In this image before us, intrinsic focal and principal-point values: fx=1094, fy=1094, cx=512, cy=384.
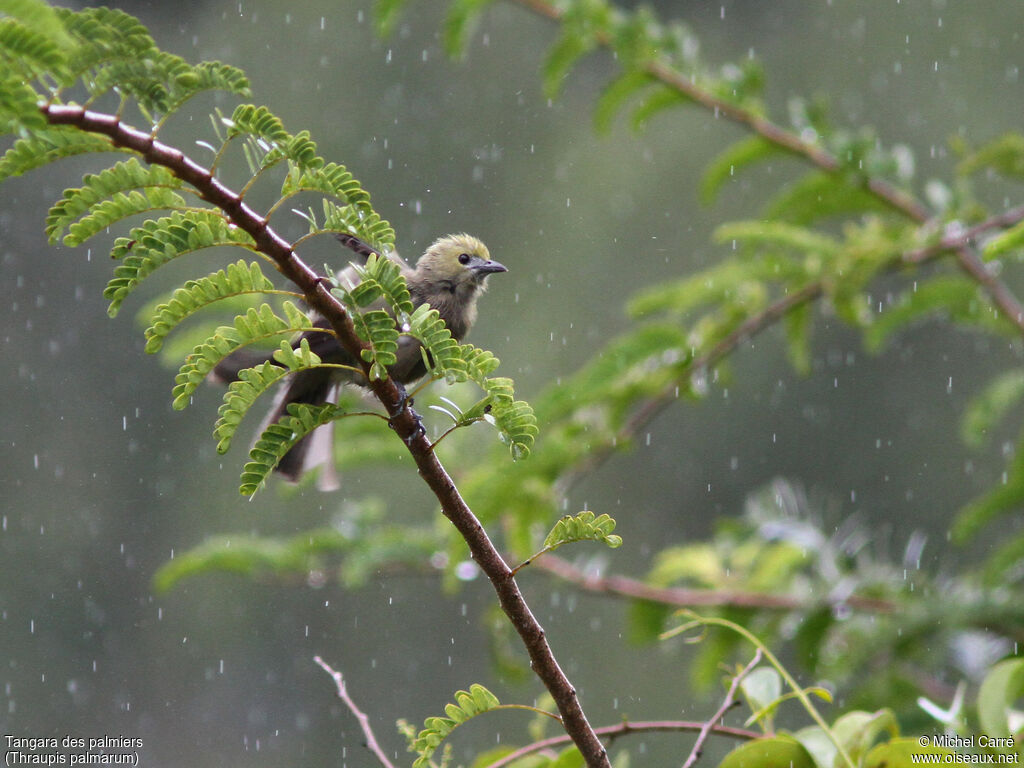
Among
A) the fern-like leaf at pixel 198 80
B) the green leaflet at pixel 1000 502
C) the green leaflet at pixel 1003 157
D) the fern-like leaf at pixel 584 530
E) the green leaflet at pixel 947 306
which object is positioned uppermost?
the green leaflet at pixel 1003 157

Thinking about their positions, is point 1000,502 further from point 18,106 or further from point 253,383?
point 18,106

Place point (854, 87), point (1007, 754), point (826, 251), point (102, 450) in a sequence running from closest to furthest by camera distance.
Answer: point (1007, 754), point (826, 251), point (854, 87), point (102, 450)

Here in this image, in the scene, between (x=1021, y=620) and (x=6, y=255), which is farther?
(x=6, y=255)

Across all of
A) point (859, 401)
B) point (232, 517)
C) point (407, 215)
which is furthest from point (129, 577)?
point (859, 401)

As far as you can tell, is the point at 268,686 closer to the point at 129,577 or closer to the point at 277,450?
the point at 129,577

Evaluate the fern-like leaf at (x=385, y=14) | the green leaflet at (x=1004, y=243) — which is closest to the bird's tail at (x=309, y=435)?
the fern-like leaf at (x=385, y=14)

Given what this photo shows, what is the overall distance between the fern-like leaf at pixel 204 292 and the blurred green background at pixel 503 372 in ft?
30.8

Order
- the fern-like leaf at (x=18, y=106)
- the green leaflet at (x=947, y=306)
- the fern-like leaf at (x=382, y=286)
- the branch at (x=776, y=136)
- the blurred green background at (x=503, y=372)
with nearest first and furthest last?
the fern-like leaf at (x=18, y=106) → the fern-like leaf at (x=382, y=286) → the green leaflet at (x=947, y=306) → the branch at (x=776, y=136) → the blurred green background at (x=503, y=372)

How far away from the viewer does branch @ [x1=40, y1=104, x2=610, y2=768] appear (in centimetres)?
102

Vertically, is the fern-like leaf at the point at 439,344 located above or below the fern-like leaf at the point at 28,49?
below

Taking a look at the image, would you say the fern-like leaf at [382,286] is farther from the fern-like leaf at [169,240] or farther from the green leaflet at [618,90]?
the green leaflet at [618,90]

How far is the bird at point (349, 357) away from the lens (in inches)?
91.7

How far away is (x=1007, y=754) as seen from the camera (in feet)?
4.54

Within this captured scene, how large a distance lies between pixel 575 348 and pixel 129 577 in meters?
6.17
